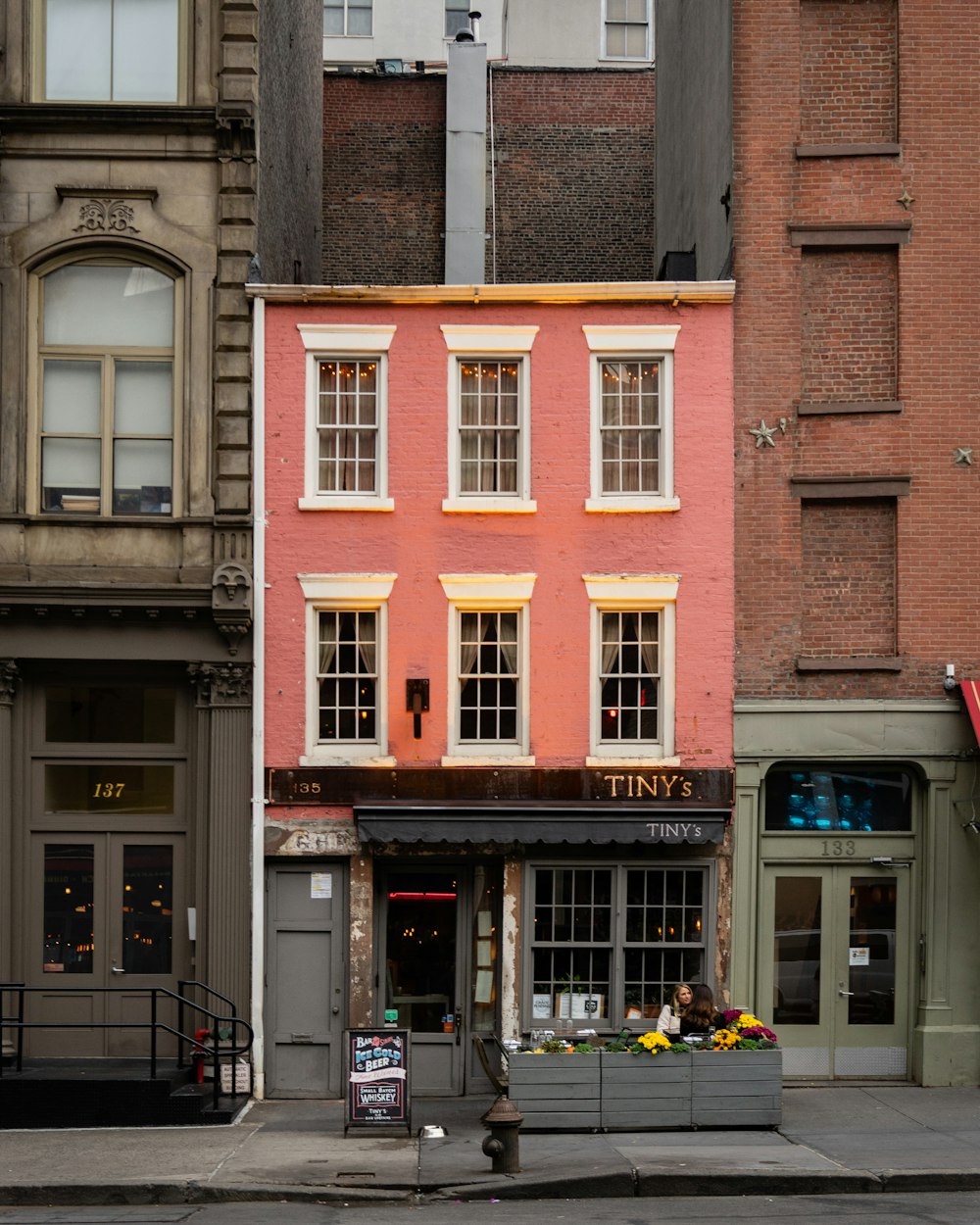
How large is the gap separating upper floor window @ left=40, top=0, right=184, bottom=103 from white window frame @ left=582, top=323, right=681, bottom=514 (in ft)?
19.5

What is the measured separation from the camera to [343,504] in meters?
19.5

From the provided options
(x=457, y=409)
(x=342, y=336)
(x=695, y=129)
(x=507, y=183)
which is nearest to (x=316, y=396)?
(x=342, y=336)

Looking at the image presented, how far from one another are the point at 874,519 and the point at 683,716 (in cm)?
337

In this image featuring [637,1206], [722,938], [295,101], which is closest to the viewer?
[637,1206]

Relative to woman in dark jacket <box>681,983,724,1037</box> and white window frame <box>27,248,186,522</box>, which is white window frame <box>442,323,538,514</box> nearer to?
white window frame <box>27,248,186,522</box>

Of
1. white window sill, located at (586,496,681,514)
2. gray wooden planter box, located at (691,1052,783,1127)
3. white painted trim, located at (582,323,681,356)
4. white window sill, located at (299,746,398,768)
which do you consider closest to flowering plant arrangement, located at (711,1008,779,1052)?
gray wooden planter box, located at (691,1052,783,1127)

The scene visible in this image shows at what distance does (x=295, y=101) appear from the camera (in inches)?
971

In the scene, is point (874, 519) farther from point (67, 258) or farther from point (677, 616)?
point (67, 258)

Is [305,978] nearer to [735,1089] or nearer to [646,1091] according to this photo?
[646,1091]

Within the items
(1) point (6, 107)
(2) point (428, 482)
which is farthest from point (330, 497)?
(1) point (6, 107)

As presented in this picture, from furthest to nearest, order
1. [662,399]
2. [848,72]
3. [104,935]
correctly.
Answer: [848,72] < [662,399] < [104,935]

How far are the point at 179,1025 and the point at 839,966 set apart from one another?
780cm

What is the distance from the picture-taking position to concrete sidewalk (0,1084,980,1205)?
14.2 metres

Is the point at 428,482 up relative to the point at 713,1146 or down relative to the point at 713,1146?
up
